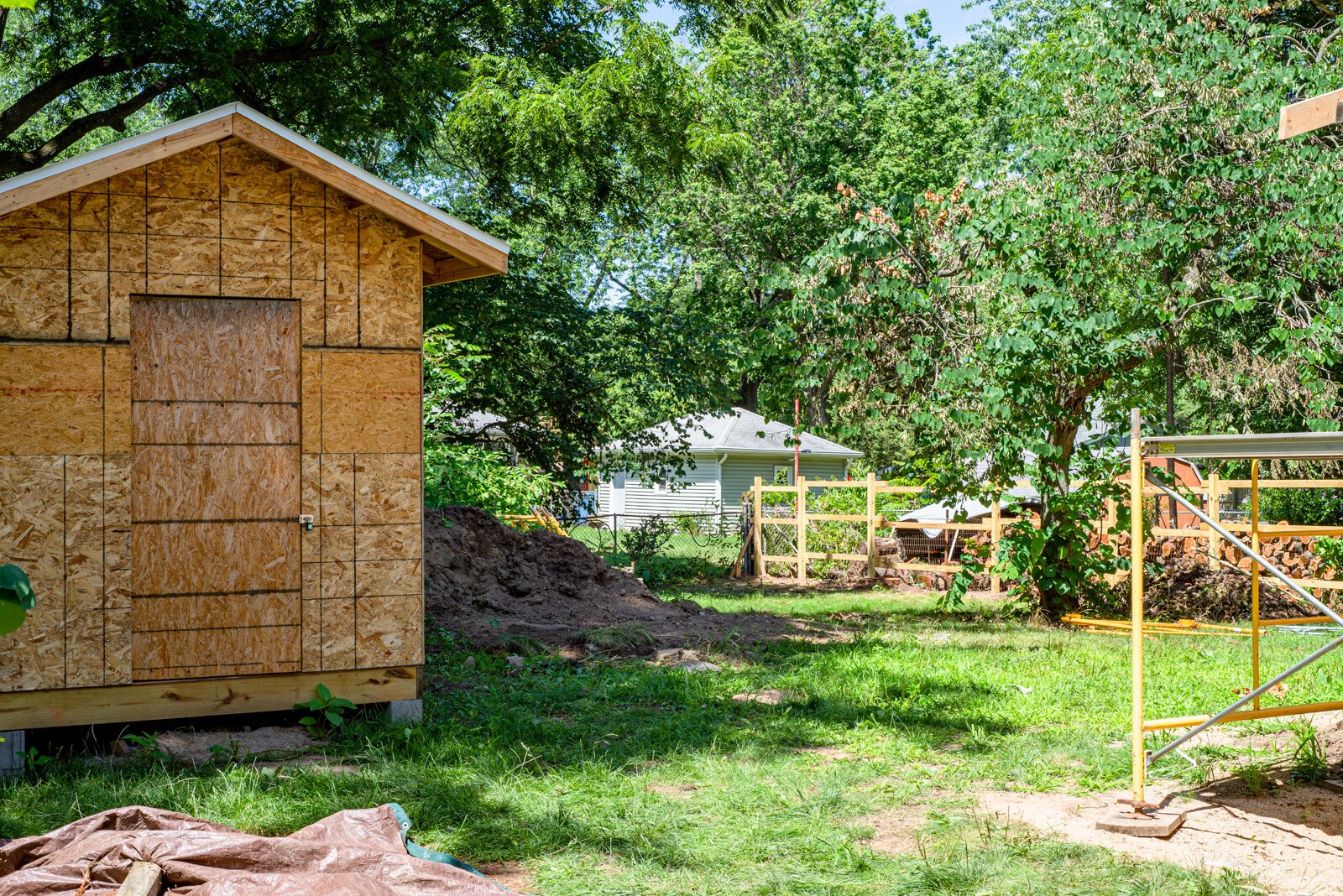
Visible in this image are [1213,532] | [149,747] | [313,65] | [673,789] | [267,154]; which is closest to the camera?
[673,789]

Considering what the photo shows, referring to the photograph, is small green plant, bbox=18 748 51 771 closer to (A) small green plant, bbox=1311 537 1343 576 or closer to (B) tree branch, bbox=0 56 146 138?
(B) tree branch, bbox=0 56 146 138

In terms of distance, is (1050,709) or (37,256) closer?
(37,256)

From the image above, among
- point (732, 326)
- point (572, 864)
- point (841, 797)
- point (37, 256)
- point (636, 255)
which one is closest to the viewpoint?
point (572, 864)

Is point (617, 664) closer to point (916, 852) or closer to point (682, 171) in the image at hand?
point (916, 852)

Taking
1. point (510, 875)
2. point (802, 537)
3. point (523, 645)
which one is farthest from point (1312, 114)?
point (802, 537)

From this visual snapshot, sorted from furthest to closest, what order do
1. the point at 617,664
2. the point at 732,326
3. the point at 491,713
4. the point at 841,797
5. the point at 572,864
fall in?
the point at 732,326, the point at 617,664, the point at 491,713, the point at 841,797, the point at 572,864

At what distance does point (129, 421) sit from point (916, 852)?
5293 mm

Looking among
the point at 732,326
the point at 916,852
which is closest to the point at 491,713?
the point at 916,852

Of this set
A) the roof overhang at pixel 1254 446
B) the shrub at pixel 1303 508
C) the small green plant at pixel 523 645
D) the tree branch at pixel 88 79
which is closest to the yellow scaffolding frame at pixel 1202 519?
the roof overhang at pixel 1254 446

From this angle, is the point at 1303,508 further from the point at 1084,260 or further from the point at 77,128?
the point at 77,128

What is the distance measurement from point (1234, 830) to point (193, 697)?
6.05 meters

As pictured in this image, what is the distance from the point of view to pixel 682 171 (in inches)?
610

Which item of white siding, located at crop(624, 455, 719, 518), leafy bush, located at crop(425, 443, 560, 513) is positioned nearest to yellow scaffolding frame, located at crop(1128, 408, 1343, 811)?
leafy bush, located at crop(425, 443, 560, 513)

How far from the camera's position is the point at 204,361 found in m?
7.01
